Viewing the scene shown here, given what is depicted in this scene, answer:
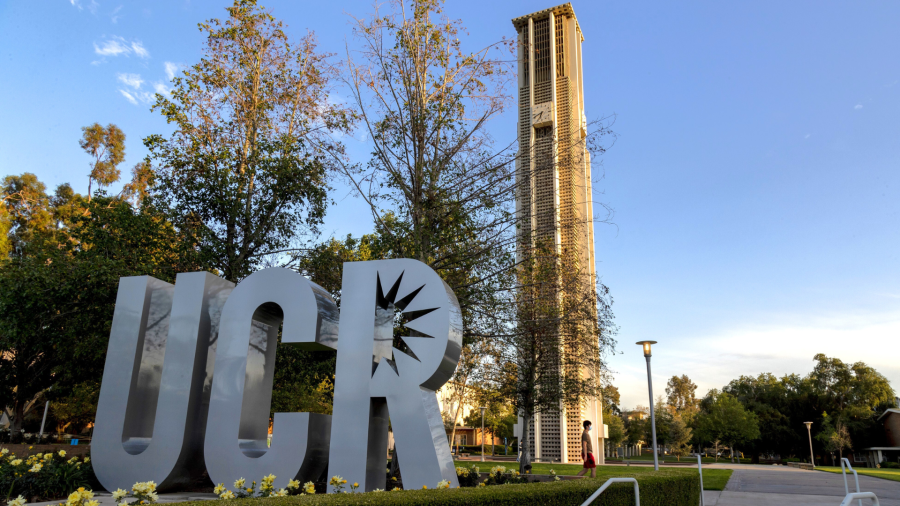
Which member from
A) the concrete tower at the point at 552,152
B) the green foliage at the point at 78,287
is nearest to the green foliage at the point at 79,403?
the green foliage at the point at 78,287

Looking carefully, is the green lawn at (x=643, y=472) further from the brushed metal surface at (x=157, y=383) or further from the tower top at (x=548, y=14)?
the tower top at (x=548, y=14)

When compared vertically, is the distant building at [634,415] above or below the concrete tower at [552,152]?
below

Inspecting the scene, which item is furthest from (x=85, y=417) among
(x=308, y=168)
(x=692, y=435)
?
(x=692, y=435)

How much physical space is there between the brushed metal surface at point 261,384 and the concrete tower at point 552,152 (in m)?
5.98

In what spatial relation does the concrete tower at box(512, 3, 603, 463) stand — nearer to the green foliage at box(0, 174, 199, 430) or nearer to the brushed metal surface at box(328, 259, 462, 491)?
the brushed metal surface at box(328, 259, 462, 491)

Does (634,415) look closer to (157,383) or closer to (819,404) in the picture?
(819,404)

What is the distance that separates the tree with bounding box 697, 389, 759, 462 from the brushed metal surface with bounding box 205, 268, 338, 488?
5216cm

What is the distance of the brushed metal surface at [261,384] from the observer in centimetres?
811

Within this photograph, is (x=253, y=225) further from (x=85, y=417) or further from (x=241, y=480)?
(x=85, y=417)

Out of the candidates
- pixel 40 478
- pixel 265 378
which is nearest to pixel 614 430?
pixel 265 378

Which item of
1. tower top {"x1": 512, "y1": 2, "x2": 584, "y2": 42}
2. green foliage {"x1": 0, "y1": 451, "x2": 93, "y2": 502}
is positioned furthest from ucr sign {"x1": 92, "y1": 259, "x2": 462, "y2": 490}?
tower top {"x1": 512, "y1": 2, "x2": 584, "y2": 42}

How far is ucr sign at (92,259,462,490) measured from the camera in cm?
779

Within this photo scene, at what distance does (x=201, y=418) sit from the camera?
30.5ft

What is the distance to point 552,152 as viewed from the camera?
41.8ft
